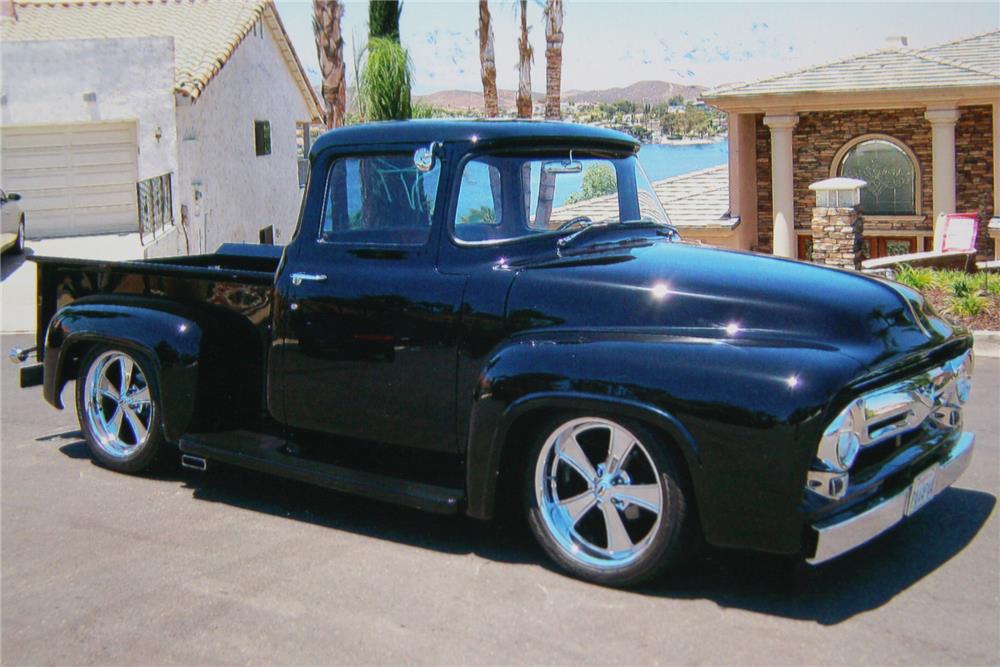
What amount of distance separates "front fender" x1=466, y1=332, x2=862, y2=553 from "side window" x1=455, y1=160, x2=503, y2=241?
88 centimetres

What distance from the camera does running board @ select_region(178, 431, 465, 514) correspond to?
4.91 meters

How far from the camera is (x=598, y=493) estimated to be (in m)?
4.57

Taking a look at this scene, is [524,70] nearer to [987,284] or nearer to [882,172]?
[882,172]

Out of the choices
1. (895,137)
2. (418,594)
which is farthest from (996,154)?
(418,594)

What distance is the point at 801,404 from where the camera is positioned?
13.3ft

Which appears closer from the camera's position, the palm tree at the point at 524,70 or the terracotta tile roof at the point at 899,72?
the terracotta tile roof at the point at 899,72

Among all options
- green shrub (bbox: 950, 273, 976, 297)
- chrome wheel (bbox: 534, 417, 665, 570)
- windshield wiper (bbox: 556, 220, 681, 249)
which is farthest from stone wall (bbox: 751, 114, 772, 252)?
chrome wheel (bbox: 534, 417, 665, 570)

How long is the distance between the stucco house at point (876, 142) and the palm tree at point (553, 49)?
5386 mm

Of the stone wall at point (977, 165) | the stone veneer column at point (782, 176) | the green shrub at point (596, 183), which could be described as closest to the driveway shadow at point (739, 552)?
the green shrub at point (596, 183)

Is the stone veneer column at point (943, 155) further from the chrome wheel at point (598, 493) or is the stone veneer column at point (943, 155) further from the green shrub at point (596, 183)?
the chrome wheel at point (598, 493)

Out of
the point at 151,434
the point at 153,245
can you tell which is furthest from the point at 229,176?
the point at 151,434

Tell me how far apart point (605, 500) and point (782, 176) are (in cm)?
2117

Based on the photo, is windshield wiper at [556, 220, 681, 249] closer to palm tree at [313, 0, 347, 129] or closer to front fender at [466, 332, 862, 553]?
front fender at [466, 332, 862, 553]

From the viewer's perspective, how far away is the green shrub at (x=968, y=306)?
11.1 m
